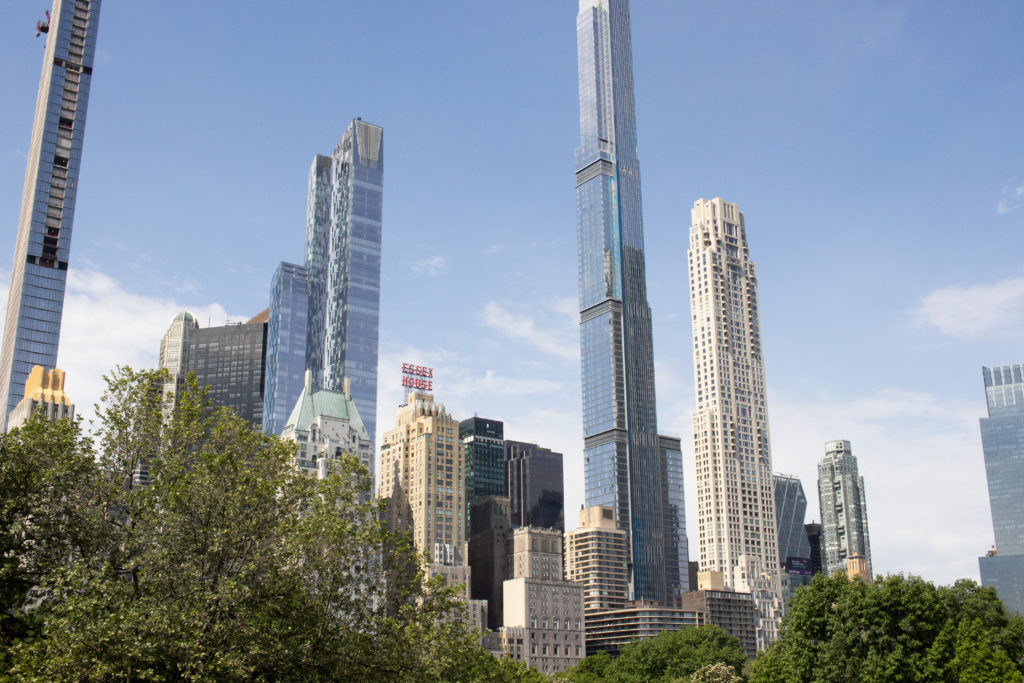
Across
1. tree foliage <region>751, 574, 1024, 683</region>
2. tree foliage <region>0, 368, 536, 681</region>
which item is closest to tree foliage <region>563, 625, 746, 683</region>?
tree foliage <region>751, 574, 1024, 683</region>

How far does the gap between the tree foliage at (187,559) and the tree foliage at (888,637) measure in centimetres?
5069

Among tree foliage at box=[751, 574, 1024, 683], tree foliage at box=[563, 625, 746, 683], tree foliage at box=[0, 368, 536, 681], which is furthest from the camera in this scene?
tree foliage at box=[563, 625, 746, 683]

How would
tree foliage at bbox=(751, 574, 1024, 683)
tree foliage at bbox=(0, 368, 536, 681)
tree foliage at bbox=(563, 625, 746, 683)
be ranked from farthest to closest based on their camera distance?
tree foliage at bbox=(563, 625, 746, 683) < tree foliage at bbox=(751, 574, 1024, 683) < tree foliage at bbox=(0, 368, 536, 681)

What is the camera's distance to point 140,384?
42531 mm

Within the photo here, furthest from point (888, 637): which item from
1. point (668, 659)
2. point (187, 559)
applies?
point (668, 659)

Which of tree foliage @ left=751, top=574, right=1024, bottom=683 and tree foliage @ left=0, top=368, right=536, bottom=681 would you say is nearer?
tree foliage @ left=0, top=368, right=536, bottom=681

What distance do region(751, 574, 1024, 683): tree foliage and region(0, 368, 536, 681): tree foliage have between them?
50.7 metres

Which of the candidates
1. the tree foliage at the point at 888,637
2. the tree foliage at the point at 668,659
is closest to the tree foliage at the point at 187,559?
the tree foliage at the point at 888,637

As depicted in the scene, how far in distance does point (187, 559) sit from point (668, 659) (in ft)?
471

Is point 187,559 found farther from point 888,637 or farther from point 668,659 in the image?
point 668,659

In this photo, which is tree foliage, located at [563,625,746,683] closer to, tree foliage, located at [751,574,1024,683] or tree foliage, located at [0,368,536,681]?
tree foliage, located at [751,574,1024,683]

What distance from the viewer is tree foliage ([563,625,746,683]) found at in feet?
531

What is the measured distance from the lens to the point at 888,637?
81.9m

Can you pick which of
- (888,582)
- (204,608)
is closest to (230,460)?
(204,608)
